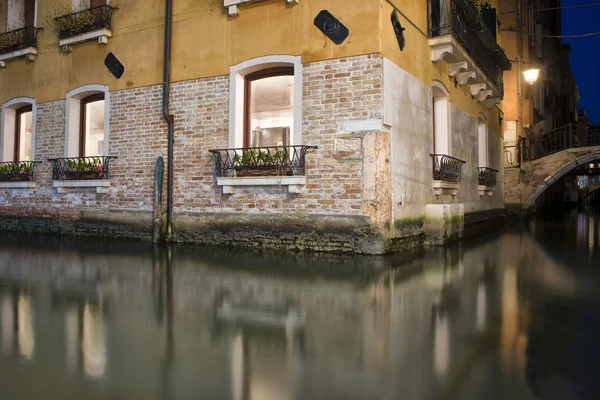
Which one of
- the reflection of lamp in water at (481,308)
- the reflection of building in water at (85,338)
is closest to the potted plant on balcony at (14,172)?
the reflection of building in water at (85,338)

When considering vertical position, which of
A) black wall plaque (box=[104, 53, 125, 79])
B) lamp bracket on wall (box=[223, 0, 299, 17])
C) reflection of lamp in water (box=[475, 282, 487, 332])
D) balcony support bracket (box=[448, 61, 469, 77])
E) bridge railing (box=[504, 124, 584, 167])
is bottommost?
reflection of lamp in water (box=[475, 282, 487, 332])

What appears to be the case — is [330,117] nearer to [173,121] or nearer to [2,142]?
[173,121]

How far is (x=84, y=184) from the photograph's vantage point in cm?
1030

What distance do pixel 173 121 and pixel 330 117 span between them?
3487 millimetres

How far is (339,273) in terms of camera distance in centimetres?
588

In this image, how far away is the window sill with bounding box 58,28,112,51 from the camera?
1020cm

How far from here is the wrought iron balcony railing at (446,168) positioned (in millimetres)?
9898

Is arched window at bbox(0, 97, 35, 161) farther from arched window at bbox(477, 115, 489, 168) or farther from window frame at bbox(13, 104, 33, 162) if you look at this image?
arched window at bbox(477, 115, 489, 168)

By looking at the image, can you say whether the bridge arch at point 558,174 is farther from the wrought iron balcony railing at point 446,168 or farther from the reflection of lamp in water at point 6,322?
the reflection of lamp in water at point 6,322

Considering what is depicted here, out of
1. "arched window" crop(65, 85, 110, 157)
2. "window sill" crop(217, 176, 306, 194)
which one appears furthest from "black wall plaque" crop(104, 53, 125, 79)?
"window sill" crop(217, 176, 306, 194)

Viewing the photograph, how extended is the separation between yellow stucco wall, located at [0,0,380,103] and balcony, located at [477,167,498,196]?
25.8 ft

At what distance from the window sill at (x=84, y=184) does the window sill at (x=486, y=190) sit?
10239mm

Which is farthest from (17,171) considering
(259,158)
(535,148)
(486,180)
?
(535,148)

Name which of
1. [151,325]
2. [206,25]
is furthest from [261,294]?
[206,25]
